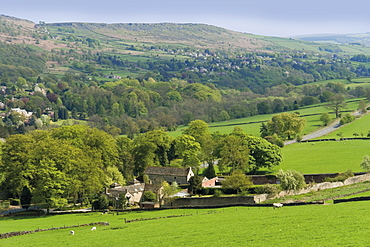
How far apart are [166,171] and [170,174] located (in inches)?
38.3

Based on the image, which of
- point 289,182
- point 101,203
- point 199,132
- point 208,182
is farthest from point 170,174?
point 289,182

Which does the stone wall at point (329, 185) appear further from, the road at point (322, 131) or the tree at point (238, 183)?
the road at point (322, 131)

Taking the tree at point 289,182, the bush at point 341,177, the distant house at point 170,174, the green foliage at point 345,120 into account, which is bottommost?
the distant house at point 170,174

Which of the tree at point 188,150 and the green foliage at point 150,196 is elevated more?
the tree at point 188,150

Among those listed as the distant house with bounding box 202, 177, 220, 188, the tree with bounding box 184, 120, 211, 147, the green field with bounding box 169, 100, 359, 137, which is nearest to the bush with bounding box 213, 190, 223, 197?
the distant house with bounding box 202, 177, 220, 188

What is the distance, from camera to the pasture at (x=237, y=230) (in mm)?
29500

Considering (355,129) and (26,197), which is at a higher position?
(355,129)

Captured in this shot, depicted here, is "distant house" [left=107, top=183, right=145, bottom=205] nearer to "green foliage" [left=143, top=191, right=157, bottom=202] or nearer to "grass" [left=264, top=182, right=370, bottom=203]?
"green foliage" [left=143, top=191, right=157, bottom=202]

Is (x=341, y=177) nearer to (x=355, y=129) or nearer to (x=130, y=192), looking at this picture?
(x=130, y=192)

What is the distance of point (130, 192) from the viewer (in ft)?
215

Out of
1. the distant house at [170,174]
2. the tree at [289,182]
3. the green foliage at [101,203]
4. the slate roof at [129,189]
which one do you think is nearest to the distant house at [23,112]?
the distant house at [170,174]

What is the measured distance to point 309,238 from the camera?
95.2 ft

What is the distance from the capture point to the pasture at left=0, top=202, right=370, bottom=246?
2950 cm

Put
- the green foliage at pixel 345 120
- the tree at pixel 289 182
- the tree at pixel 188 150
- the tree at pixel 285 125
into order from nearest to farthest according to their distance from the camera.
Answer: the tree at pixel 289 182 < the tree at pixel 188 150 < the tree at pixel 285 125 < the green foliage at pixel 345 120
